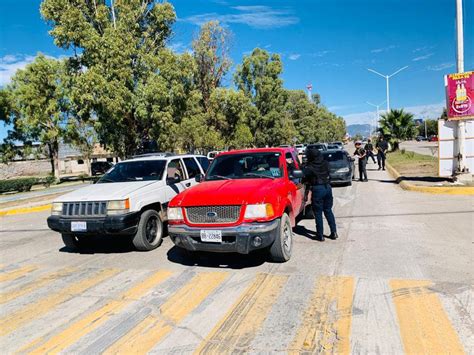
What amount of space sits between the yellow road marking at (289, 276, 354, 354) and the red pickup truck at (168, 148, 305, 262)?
101cm

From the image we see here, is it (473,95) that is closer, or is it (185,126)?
(473,95)

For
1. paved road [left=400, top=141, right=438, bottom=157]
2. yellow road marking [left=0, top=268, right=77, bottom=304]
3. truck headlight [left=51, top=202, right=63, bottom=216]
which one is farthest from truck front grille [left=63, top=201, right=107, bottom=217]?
paved road [left=400, top=141, right=438, bottom=157]

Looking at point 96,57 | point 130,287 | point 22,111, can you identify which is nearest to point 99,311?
point 130,287

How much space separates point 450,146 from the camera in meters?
13.3

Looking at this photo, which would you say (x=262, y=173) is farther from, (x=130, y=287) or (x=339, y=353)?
(x=339, y=353)

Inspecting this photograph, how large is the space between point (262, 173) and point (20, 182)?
2145 centimetres

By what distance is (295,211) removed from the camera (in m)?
6.92

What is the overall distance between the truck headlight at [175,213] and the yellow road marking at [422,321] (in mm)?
3052

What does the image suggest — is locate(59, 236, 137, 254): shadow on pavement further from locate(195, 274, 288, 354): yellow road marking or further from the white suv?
locate(195, 274, 288, 354): yellow road marking

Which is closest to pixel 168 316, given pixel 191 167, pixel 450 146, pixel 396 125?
pixel 191 167

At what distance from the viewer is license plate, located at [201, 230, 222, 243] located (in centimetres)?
543

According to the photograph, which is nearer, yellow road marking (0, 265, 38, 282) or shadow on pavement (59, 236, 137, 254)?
yellow road marking (0, 265, 38, 282)

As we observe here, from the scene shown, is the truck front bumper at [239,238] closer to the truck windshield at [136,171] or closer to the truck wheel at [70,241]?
the truck windshield at [136,171]

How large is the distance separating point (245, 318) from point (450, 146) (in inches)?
473
